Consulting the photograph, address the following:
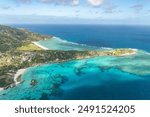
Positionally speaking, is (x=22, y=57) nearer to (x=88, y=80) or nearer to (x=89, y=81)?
(x=88, y=80)

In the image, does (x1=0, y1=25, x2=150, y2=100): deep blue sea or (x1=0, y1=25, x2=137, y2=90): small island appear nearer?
(x1=0, y1=25, x2=150, y2=100): deep blue sea

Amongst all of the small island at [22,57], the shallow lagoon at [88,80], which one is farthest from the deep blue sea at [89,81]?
the small island at [22,57]

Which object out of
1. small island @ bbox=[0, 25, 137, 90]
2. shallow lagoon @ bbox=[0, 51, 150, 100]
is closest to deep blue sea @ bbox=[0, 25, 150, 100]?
shallow lagoon @ bbox=[0, 51, 150, 100]

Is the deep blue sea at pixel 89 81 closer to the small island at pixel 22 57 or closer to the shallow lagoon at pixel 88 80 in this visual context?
the shallow lagoon at pixel 88 80

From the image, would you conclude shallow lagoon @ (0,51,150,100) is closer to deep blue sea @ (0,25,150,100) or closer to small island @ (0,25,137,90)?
deep blue sea @ (0,25,150,100)

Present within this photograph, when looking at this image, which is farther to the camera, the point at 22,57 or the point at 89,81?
the point at 22,57

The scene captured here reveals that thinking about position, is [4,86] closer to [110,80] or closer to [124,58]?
[110,80]

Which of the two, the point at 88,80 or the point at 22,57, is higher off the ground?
the point at 22,57

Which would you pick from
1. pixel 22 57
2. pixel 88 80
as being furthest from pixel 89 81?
pixel 22 57

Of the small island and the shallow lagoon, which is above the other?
the small island
